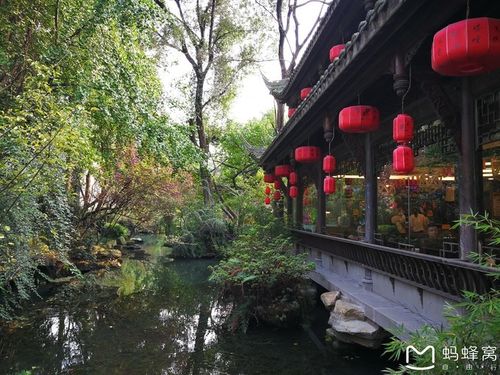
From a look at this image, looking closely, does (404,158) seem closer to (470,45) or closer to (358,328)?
(470,45)

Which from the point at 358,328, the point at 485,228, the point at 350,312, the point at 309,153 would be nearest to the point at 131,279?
the point at 309,153

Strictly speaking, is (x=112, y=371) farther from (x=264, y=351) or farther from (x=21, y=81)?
(x=21, y=81)

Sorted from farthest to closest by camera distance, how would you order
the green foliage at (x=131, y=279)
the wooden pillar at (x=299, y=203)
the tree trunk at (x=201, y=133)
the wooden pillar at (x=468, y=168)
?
the tree trunk at (x=201, y=133) < the wooden pillar at (x=299, y=203) < the green foliage at (x=131, y=279) < the wooden pillar at (x=468, y=168)

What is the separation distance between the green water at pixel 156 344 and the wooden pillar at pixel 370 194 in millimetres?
1696

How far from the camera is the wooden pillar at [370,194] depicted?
20.3 ft

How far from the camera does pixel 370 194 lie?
6359 millimetres

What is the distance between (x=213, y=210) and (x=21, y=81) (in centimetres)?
1279

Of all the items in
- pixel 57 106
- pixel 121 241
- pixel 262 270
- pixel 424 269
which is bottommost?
pixel 121 241


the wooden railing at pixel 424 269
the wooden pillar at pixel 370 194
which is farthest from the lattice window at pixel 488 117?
the wooden pillar at pixel 370 194

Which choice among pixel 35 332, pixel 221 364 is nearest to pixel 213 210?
pixel 35 332

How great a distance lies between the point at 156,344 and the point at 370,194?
4.06 metres

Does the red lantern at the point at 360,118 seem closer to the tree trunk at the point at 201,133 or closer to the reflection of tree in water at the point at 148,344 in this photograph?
the reflection of tree in water at the point at 148,344

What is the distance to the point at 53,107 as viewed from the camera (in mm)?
5449

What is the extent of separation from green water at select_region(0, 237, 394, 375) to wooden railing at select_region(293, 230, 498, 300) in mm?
1268
